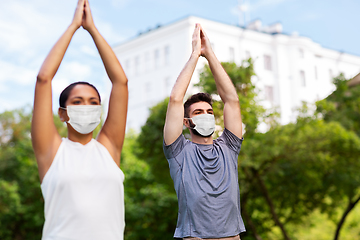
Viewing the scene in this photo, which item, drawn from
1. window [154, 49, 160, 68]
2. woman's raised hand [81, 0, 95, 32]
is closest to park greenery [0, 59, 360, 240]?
woman's raised hand [81, 0, 95, 32]

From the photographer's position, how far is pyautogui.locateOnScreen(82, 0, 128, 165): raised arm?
3256 millimetres

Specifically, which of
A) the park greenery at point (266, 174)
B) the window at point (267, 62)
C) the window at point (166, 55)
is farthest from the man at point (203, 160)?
the window at point (267, 62)

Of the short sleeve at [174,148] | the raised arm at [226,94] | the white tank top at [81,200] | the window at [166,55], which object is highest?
the window at [166,55]

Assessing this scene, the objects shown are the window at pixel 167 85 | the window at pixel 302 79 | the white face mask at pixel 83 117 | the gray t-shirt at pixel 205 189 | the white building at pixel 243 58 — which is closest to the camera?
the white face mask at pixel 83 117

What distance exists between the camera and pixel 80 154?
3.13m

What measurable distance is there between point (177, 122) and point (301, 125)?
11731 mm

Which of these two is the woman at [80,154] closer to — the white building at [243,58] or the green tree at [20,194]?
the green tree at [20,194]

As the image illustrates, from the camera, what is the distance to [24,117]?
2738 cm

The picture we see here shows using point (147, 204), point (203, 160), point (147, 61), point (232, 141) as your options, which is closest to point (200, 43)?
point (232, 141)

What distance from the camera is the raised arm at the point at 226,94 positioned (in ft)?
13.6

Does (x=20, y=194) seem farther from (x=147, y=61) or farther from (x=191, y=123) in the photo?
(x=191, y=123)

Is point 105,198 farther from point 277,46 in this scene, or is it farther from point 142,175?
point 277,46

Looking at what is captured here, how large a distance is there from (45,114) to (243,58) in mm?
36455

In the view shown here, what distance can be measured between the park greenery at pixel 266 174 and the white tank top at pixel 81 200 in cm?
970
